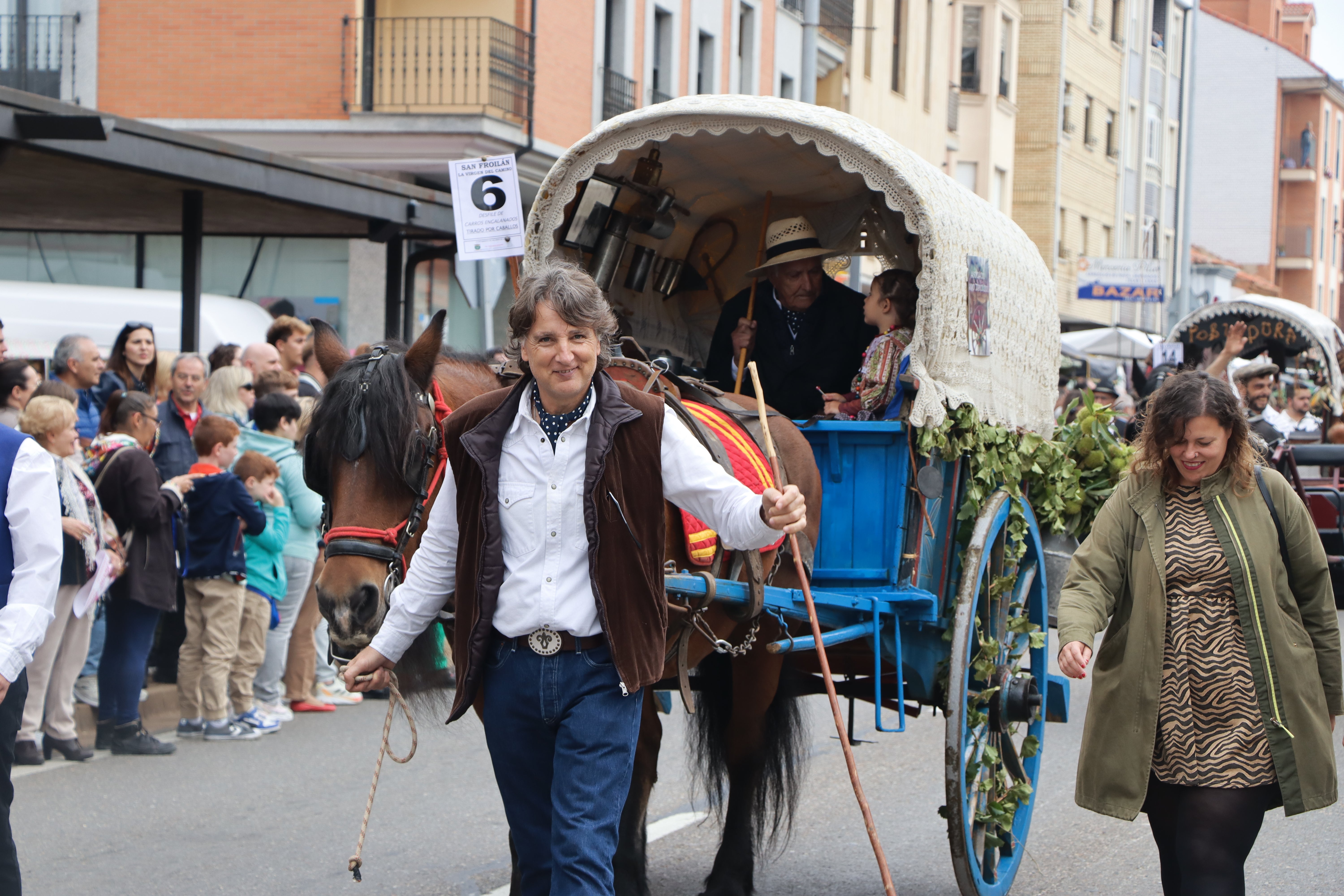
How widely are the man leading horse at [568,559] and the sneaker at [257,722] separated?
17.0 feet

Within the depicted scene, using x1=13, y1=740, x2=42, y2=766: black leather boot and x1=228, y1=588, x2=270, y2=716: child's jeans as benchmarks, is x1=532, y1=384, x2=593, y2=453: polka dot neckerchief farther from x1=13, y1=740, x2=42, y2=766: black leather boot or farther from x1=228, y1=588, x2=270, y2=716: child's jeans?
x1=228, y1=588, x2=270, y2=716: child's jeans

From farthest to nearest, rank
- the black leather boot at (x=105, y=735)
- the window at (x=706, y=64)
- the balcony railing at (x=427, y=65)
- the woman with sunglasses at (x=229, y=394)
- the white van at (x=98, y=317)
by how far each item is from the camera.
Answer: the window at (x=706, y=64) < the balcony railing at (x=427, y=65) < the white van at (x=98, y=317) < the woman with sunglasses at (x=229, y=394) < the black leather boot at (x=105, y=735)

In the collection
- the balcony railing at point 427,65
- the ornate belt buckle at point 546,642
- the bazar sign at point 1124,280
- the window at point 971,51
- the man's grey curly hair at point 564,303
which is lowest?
the ornate belt buckle at point 546,642

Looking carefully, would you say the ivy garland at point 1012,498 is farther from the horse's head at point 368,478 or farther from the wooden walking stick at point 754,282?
the horse's head at point 368,478

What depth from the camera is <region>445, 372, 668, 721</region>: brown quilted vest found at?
12.0ft

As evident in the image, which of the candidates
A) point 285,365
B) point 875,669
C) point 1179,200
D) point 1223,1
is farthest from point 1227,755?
point 1223,1

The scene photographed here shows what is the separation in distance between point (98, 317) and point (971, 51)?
27.6m

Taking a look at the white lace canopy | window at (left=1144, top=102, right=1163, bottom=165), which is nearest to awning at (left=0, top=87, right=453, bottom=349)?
the white lace canopy

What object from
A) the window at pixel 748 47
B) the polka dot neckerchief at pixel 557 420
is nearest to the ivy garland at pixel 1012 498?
the polka dot neckerchief at pixel 557 420

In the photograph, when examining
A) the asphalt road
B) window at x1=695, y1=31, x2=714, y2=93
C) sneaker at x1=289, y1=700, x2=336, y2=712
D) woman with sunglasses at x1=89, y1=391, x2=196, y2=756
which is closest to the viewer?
the asphalt road

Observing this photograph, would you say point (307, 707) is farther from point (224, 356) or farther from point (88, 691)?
point (224, 356)

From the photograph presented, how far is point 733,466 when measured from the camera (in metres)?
4.71

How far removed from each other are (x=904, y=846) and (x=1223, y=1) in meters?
66.9

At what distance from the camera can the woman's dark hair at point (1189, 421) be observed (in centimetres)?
421
